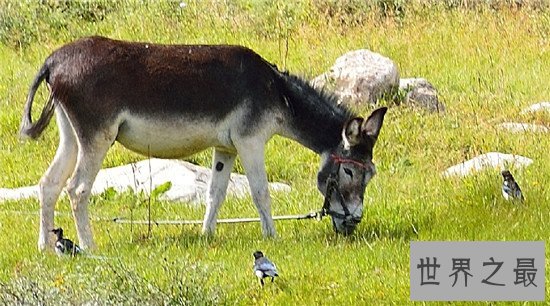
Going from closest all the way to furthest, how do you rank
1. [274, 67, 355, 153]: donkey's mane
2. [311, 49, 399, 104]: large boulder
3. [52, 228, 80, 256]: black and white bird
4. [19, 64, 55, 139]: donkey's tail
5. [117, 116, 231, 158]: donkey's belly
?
[52, 228, 80, 256]: black and white bird < [117, 116, 231, 158]: donkey's belly < [19, 64, 55, 139]: donkey's tail < [274, 67, 355, 153]: donkey's mane < [311, 49, 399, 104]: large boulder

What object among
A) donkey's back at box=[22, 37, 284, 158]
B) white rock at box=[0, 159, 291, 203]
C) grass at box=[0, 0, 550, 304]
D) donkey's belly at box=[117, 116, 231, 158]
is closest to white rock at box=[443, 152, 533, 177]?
grass at box=[0, 0, 550, 304]

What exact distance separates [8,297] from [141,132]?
235 cm

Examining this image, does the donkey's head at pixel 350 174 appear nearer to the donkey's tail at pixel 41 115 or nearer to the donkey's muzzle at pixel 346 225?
the donkey's muzzle at pixel 346 225

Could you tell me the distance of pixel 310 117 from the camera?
1095 cm

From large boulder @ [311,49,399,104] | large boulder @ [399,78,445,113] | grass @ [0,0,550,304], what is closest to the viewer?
grass @ [0,0,550,304]

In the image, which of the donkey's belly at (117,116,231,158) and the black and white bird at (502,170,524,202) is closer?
the donkey's belly at (117,116,231,158)

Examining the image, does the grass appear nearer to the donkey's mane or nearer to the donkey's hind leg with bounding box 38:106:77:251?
the donkey's hind leg with bounding box 38:106:77:251

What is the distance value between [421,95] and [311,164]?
2809 mm

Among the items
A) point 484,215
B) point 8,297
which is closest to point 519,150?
point 484,215

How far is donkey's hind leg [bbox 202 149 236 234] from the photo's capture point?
1096 centimetres

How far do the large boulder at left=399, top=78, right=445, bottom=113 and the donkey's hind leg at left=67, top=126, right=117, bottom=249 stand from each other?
7337 millimetres

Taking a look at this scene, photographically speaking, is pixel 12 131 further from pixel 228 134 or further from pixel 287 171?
pixel 228 134

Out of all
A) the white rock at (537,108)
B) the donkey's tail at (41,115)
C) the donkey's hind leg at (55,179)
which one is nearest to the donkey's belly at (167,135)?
the donkey's hind leg at (55,179)

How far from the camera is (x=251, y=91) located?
10.6 m
